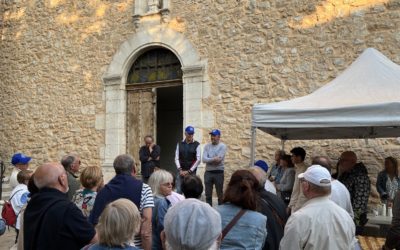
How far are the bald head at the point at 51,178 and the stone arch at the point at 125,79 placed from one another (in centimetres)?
576

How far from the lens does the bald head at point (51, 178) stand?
2.71m

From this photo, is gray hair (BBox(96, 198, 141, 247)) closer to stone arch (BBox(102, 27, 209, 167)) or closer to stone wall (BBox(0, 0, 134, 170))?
stone arch (BBox(102, 27, 209, 167))

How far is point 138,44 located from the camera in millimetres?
9445

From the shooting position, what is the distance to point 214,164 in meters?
7.36

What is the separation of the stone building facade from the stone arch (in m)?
0.02

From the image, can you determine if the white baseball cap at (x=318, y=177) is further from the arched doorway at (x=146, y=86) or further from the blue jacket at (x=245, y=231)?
the arched doorway at (x=146, y=86)

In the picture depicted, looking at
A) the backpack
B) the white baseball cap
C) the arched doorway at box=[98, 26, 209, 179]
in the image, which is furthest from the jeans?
the white baseball cap

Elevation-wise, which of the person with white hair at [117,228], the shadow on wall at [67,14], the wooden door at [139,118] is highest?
the shadow on wall at [67,14]

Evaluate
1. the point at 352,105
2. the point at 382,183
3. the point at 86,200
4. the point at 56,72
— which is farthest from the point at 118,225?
the point at 56,72

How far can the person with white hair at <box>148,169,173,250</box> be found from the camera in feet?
11.0

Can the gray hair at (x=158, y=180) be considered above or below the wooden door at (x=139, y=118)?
below

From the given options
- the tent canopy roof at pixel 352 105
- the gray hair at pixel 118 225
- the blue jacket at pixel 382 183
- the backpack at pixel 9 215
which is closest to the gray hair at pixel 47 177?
the gray hair at pixel 118 225

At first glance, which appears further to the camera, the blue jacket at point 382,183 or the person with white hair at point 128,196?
the blue jacket at point 382,183

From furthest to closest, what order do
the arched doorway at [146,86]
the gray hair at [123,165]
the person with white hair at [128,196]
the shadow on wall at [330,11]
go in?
1. the arched doorway at [146,86]
2. the shadow on wall at [330,11]
3. the gray hair at [123,165]
4. the person with white hair at [128,196]
